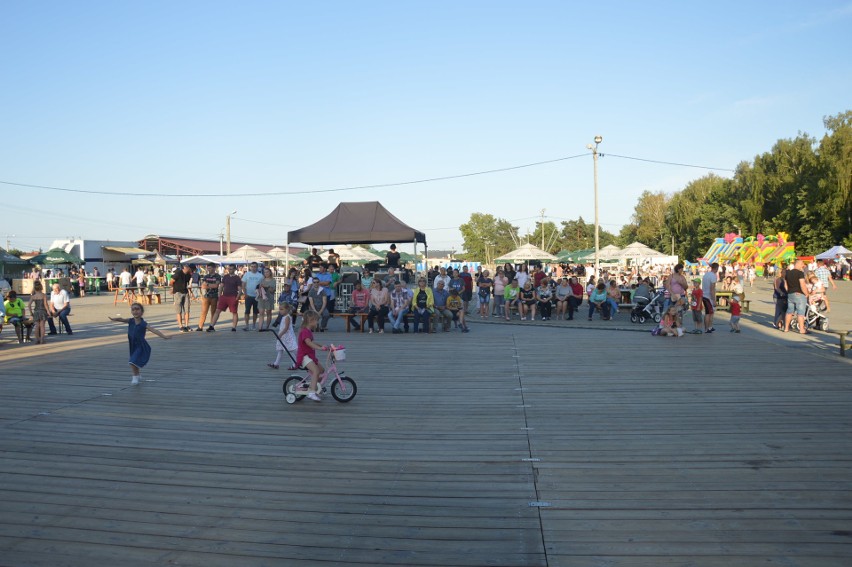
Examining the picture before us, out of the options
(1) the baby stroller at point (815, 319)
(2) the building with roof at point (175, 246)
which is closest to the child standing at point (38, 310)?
(1) the baby stroller at point (815, 319)

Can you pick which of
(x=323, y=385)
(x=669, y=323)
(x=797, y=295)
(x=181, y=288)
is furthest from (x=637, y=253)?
(x=323, y=385)

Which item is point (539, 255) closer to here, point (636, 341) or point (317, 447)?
point (636, 341)

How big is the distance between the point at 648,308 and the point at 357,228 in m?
8.30

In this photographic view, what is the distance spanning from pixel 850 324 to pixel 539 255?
15.2 m

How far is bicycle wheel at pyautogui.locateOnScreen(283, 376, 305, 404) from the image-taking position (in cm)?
842

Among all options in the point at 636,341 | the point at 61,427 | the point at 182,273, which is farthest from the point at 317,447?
the point at 182,273

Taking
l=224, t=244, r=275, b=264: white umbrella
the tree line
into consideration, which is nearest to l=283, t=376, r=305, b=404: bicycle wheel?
l=224, t=244, r=275, b=264: white umbrella

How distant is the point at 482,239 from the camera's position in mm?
102312

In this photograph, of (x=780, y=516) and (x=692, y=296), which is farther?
(x=692, y=296)

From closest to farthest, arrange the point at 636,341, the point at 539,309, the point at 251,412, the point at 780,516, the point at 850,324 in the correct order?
the point at 780,516
the point at 251,412
the point at 636,341
the point at 850,324
the point at 539,309

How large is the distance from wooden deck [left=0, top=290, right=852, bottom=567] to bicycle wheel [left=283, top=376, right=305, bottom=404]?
0.18 meters

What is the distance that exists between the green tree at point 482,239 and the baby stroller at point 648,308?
8071 centimetres

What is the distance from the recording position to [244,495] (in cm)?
520

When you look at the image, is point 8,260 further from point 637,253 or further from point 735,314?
point 735,314
